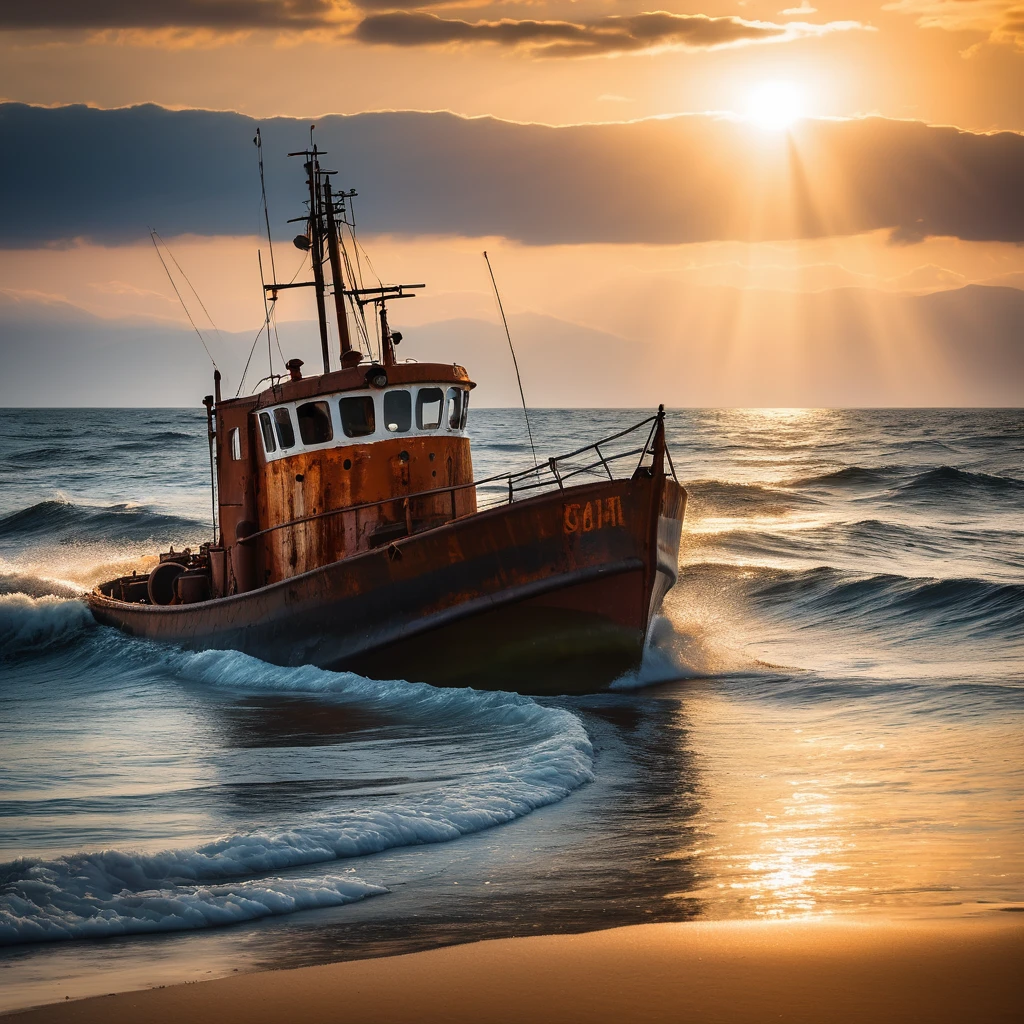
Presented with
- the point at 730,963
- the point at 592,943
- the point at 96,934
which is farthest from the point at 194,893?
the point at 730,963

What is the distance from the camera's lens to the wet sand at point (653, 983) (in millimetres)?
4121

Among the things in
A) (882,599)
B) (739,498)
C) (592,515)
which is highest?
(592,515)

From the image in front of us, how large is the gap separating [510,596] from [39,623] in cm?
1014

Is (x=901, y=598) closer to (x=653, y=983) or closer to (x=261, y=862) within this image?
(x=261, y=862)

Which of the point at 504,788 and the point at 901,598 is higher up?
the point at 504,788

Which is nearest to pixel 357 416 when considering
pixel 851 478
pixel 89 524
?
pixel 89 524

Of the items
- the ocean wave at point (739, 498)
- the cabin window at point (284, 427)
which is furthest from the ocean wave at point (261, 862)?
the ocean wave at point (739, 498)

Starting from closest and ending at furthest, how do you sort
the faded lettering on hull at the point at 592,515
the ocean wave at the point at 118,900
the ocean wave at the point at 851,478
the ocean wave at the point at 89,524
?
1. the ocean wave at the point at 118,900
2. the faded lettering on hull at the point at 592,515
3. the ocean wave at the point at 89,524
4. the ocean wave at the point at 851,478

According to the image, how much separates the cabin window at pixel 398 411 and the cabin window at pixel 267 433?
61.0 inches

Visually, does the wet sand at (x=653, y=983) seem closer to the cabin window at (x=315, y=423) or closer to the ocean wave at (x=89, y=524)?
the cabin window at (x=315, y=423)

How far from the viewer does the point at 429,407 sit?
45.9 feet

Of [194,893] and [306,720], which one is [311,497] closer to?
[306,720]

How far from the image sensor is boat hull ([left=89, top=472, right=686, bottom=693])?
12.4 m

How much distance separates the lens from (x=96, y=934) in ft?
17.7
